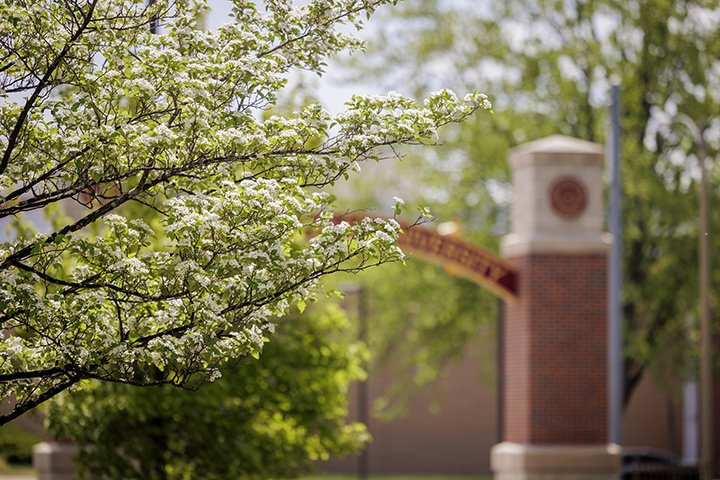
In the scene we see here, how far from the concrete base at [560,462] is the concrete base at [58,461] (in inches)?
270

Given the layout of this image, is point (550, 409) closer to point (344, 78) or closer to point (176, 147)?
point (344, 78)

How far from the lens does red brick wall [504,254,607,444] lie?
23.0 m

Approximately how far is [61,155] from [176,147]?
0.72m

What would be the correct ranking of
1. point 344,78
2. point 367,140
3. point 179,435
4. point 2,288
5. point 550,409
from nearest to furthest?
point 2,288 < point 367,140 < point 179,435 < point 550,409 < point 344,78

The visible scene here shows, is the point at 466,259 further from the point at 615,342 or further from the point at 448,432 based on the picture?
the point at 448,432

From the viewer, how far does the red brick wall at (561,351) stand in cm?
2297

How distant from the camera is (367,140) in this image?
8.91 metres

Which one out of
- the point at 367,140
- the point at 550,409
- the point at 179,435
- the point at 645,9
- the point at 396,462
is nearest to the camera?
the point at 367,140

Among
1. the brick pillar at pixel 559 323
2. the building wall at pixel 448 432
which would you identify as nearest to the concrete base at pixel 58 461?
the brick pillar at pixel 559 323

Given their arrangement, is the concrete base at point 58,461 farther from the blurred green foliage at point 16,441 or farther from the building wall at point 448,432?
the building wall at point 448,432

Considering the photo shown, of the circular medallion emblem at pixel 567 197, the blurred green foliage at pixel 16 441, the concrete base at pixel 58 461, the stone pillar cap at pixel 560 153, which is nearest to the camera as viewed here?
the concrete base at pixel 58 461

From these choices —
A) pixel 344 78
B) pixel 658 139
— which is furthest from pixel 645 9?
pixel 344 78

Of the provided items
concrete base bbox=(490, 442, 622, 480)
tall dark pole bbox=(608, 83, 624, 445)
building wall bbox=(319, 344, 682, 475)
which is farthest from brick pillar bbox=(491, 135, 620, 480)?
building wall bbox=(319, 344, 682, 475)

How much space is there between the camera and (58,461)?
21984mm
